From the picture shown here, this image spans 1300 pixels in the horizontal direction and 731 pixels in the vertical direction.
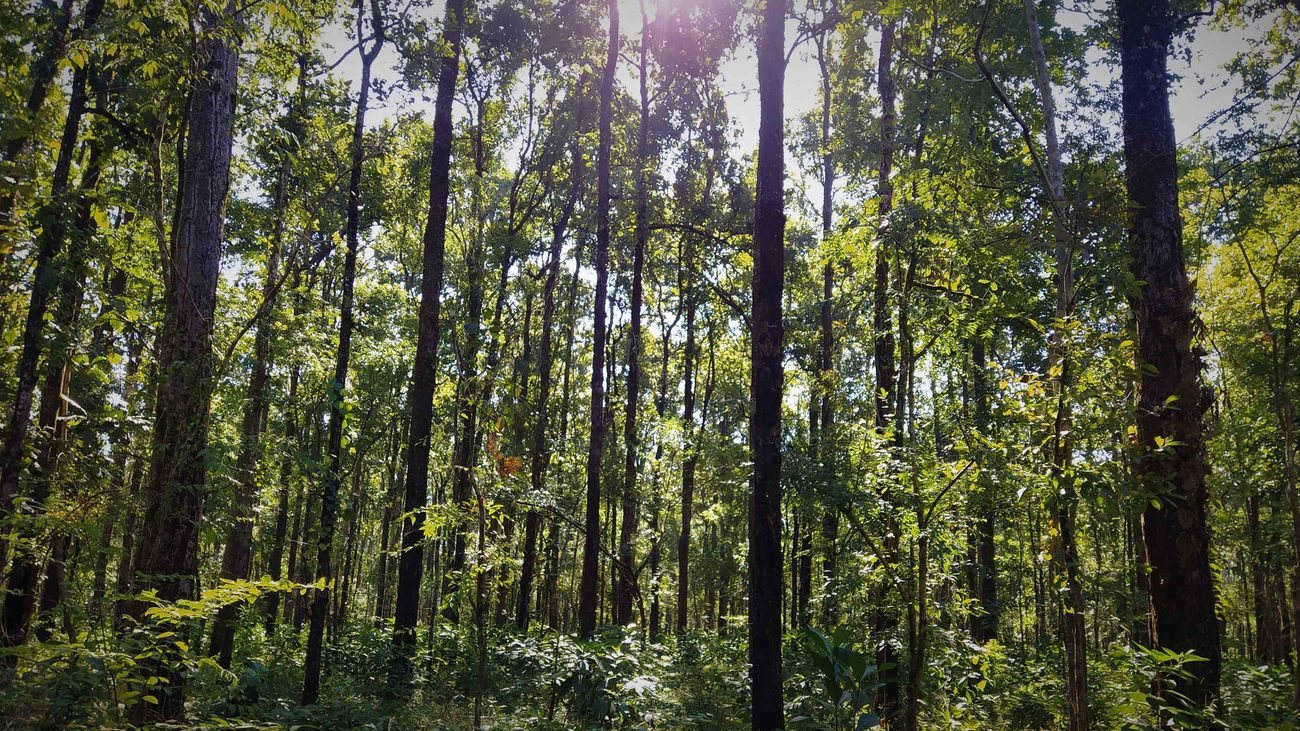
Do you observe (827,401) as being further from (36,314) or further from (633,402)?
(36,314)

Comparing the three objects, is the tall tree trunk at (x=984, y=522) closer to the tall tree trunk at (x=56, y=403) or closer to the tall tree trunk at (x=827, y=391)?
the tall tree trunk at (x=827, y=391)

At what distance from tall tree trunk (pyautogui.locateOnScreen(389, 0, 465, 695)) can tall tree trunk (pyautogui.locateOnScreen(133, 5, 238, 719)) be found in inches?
184

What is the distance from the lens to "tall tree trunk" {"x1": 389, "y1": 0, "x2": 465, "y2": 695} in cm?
1065

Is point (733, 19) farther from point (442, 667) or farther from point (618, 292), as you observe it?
point (442, 667)

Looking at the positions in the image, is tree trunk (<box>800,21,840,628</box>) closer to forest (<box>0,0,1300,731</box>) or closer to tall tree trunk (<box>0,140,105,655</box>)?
forest (<box>0,0,1300,731</box>)

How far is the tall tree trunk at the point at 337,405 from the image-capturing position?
9781 mm

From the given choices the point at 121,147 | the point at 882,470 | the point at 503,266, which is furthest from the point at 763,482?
the point at 503,266

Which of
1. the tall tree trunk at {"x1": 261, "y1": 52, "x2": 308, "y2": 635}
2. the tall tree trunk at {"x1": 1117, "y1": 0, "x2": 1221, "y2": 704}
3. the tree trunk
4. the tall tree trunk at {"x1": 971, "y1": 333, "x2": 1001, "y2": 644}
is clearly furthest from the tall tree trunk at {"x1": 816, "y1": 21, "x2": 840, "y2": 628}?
the tall tree trunk at {"x1": 261, "y1": 52, "x2": 308, "y2": 635}

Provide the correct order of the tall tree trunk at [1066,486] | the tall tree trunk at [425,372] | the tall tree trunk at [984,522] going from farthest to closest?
the tall tree trunk at [425,372]
the tall tree trunk at [984,522]
the tall tree trunk at [1066,486]

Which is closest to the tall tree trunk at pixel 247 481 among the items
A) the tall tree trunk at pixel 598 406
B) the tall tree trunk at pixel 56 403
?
the tall tree trunk at pixel 56 403

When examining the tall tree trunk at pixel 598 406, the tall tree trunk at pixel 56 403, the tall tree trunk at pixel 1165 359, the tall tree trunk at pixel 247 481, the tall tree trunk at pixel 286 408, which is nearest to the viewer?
the tall tree trunk at pixel 1165 359

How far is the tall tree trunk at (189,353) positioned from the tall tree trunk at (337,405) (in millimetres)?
1943

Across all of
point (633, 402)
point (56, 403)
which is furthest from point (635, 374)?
point (56, 403)

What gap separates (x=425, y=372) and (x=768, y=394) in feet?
21.2
